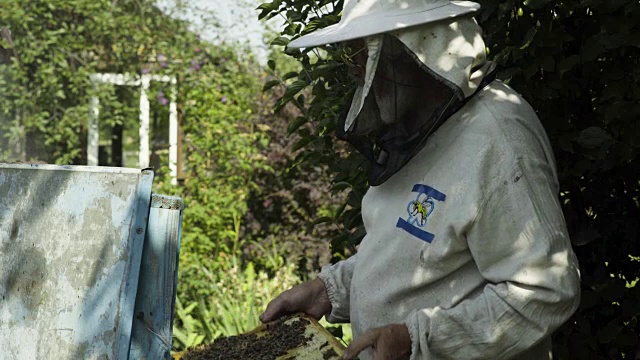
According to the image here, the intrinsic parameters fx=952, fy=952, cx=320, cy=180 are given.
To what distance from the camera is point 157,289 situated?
2.14m

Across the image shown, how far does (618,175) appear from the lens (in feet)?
9.23

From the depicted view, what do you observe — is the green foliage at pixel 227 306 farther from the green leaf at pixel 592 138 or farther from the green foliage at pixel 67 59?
the green leaf at pixel 592 138

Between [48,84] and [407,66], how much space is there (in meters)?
6.34

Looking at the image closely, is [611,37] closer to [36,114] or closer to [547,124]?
[547,124]

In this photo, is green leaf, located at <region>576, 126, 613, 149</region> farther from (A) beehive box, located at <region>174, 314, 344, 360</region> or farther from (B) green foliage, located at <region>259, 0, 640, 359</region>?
(A) beehive box, located at <region>174, 314, 344, 360</region>

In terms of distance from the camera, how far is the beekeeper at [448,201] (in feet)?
6.07

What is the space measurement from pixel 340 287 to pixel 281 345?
0.22 meters

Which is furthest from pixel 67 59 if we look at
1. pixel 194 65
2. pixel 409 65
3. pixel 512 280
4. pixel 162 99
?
pixel 512 280

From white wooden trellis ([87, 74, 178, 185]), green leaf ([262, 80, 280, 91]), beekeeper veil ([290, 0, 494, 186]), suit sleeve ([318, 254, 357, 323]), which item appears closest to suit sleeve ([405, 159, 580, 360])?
beekeeper veil ([290, 0, 494, 186])

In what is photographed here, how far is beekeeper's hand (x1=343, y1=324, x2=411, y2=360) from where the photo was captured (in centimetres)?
188

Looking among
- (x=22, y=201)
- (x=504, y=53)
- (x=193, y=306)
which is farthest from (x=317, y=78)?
(x=193, y=306)

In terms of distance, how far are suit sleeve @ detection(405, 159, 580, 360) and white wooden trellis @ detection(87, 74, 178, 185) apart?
6.11m

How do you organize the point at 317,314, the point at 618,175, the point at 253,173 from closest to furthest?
1. the point at 317,314
2. the point at 618,175
3. the point at 253,173

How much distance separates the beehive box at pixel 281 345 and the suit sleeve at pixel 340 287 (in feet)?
0.27
